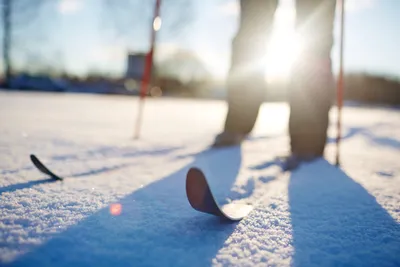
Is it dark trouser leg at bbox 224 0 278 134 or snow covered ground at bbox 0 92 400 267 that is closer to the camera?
snow covered ground at bbox 0 92 400 267

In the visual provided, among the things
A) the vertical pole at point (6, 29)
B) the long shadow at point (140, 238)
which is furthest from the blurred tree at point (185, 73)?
the long shadow at point (140, 238)

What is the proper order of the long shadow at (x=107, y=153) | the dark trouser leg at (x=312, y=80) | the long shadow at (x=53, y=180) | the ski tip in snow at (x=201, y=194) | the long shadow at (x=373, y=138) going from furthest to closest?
the long shadow at (x=373, y=138) → the dark trouser leg at (x=312, y=80) → the long shadow at (x=107, y=153) → the long shadow at (x=53, y=180) → the ski tip in snow at (x=201, y=194)

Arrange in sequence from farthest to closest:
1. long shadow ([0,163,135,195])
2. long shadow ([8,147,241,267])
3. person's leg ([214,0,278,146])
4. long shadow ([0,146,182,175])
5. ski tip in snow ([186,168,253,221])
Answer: person's leg ([214,0,278,146]) → long shadow ([0,146,182,175]) → long shadow ([0,163,135,195]) → ski tip in snow ([186,168,253,221]) → long shadow ([8,147,241,267])

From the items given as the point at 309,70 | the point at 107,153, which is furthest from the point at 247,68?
the point at 107,153

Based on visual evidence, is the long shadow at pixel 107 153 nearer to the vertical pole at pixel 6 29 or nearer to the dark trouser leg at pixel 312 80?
the dark trouser leg at pixel 312 80

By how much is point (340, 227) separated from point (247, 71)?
5.37 ft

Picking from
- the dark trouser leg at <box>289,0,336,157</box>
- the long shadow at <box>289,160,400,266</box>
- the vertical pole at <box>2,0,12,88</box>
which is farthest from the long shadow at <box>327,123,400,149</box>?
the vertical pole at <box>2,0,12,88</box>

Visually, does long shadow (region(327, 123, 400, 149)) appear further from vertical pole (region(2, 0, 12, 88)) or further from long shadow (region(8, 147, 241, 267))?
vertical pole (region(2, 0, 12, 88))

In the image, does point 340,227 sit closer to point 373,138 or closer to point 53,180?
point 53,180

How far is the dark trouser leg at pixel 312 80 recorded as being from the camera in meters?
1.72

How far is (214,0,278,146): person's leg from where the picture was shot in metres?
2.17

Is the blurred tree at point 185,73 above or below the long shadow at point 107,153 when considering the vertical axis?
above

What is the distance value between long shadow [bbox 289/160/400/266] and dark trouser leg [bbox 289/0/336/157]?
1.76 ft

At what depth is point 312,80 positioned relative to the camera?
175 centimetres
